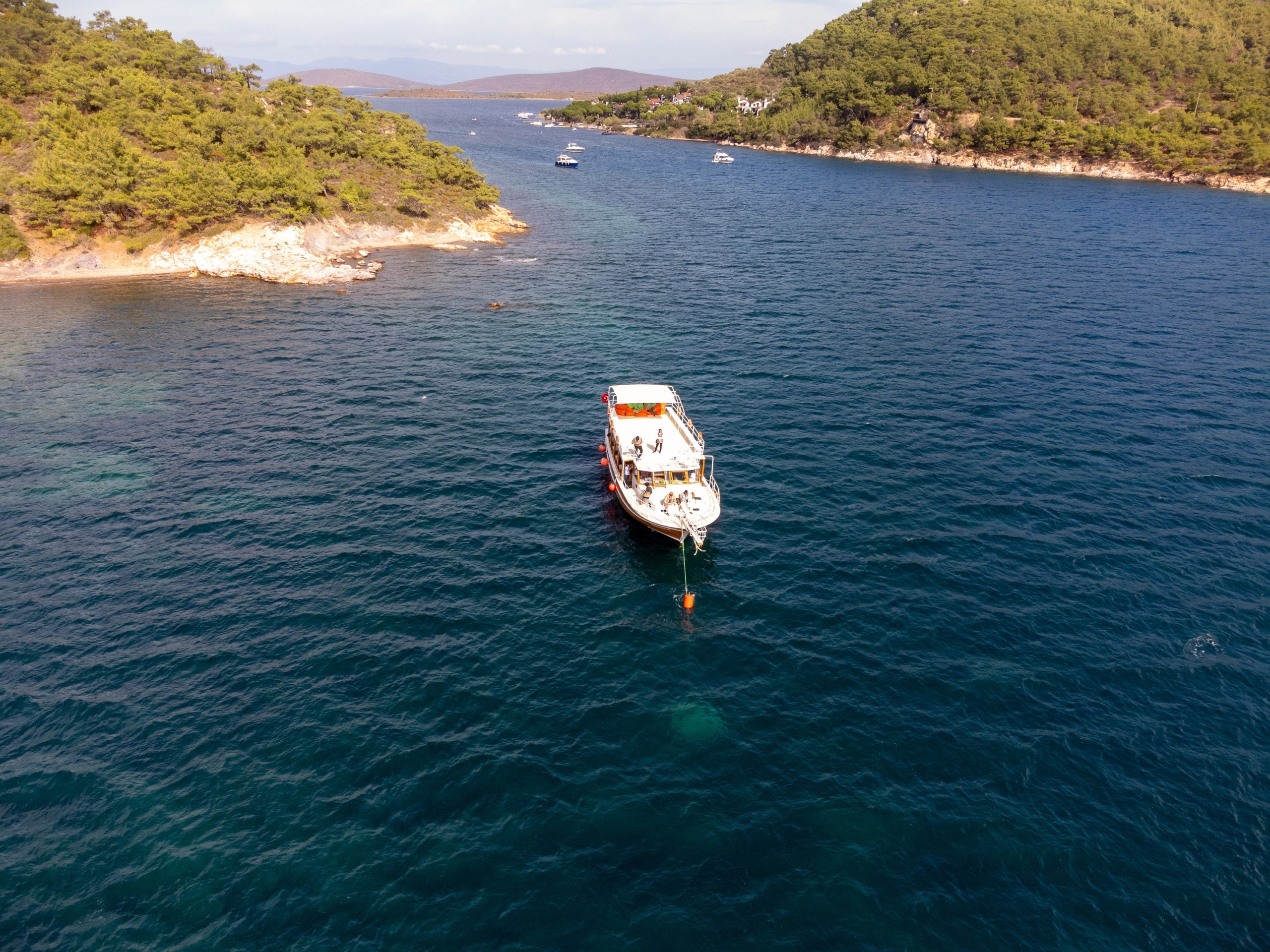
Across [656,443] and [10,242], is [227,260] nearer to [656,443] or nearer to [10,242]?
[10,242]

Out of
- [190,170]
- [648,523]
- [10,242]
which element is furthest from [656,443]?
[10,242]

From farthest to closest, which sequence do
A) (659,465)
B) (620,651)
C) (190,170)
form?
1. (190,170)
2. (659,465)
3. (620,651)

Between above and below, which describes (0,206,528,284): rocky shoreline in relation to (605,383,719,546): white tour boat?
above

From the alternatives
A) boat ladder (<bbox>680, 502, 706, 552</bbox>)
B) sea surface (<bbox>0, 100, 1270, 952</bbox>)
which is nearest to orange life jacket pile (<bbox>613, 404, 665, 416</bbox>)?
sea surface (<bbox>0, 100, 1270, 952</bbox>)

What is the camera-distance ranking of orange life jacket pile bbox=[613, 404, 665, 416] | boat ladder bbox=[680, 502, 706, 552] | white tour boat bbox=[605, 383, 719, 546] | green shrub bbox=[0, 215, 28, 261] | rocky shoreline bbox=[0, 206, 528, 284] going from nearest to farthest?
boat ladder bbox=[680, 502, 706, 552], white tour boat bbox=[605, 383, 719, 546], orange life jacket pile bbox=[613, 404, 665, 416], green shrub bbox=[0, 215, 28, 261], rocky shoreline bbox=[0, 206, 528, 284]

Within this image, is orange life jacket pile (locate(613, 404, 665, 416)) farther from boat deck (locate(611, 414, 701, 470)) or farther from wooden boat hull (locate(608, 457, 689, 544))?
wooden boat hull (locate(608, 457, 689, 544))

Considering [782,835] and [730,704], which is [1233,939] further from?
[730,704]

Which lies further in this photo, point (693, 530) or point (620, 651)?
point (693, 530)
